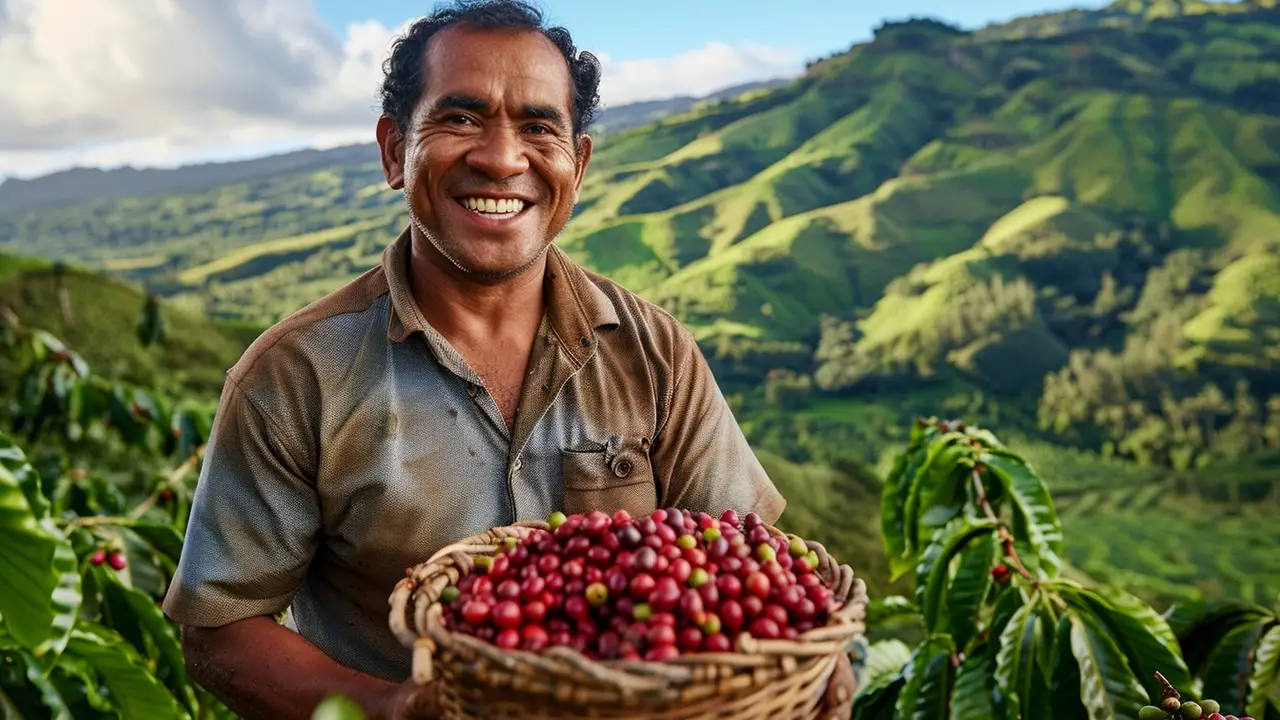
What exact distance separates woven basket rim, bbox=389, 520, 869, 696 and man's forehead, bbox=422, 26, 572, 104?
83 cm

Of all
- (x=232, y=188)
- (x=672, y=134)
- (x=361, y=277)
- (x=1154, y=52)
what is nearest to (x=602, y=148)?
(x=672, y=134)

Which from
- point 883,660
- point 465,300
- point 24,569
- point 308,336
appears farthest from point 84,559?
point 883,660

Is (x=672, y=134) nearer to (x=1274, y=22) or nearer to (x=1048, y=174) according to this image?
(x=1048, y=174)

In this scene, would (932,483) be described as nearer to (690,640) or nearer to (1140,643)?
(1140,643)

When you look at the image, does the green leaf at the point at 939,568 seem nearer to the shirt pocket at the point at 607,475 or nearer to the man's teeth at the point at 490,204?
Result: the shirt pocket at the point at 607,475

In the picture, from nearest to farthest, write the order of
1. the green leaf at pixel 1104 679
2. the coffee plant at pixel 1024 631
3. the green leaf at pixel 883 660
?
the green leaf at pixel 1104 679 → the coffee plant at pixel 1024 631 → the green leaf at pixel 883 660

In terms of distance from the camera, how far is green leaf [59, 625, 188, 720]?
2.09 meters

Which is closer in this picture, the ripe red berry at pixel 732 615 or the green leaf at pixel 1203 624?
the ripe red berry at pixel 732 615

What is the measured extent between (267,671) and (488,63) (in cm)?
106

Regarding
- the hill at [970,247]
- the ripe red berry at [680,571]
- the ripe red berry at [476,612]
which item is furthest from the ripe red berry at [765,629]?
the hill at [970,247]

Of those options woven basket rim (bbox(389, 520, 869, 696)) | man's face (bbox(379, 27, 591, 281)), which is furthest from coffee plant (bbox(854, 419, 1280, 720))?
man's face (bbox(379, 27, 591, 281))

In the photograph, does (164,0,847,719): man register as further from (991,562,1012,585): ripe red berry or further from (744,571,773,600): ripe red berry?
(991,562,1012,585): ripe red berry

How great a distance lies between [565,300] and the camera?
199 centimetres

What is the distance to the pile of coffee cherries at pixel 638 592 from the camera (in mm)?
1266
